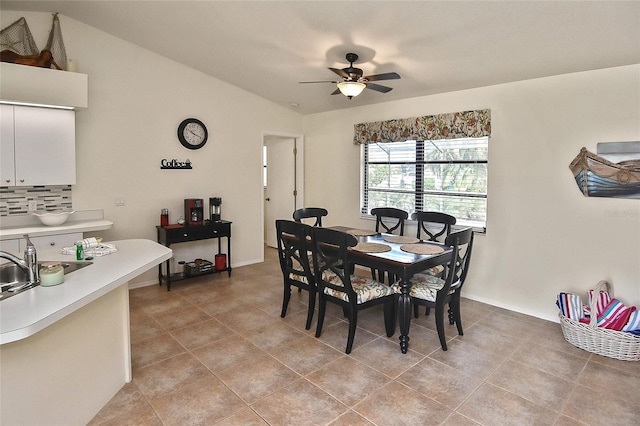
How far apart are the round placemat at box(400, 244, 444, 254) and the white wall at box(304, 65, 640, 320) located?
3.48 feet

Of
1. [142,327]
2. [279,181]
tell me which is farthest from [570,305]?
[279,181]

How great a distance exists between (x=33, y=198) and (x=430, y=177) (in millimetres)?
4320

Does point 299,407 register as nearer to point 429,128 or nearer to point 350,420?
point 350,420

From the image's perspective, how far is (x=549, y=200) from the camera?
11.5ft

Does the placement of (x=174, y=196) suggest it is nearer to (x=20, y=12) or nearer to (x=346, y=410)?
(x=20, y=12)

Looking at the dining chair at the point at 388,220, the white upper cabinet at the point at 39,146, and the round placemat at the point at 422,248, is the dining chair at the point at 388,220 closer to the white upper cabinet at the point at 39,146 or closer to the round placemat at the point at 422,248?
the round placemat at the point at 422,248

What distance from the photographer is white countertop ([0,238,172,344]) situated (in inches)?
53.5

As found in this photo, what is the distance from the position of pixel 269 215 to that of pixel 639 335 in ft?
17.6

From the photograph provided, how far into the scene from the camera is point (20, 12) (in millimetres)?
3551

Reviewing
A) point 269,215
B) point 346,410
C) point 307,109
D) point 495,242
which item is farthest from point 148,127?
point 495,242

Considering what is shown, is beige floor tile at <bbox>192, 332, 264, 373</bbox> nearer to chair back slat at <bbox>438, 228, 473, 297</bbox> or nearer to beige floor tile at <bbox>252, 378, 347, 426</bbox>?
beige floor tile at <bbox>252, 378, 347, 426</bbox>

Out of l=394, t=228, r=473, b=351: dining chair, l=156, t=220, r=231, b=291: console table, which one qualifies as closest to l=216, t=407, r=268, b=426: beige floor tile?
l=394, t=228, r=473, b=351: dining chair

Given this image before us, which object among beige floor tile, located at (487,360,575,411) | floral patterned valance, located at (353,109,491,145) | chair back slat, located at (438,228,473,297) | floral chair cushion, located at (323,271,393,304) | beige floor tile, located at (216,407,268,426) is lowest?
beige floor tile, located at (216,407,268,426)

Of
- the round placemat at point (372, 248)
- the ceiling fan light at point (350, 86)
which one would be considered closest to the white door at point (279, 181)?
the ceiling fan light at point (350, 86)
